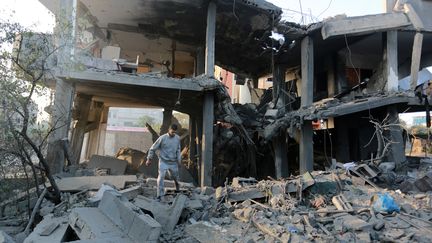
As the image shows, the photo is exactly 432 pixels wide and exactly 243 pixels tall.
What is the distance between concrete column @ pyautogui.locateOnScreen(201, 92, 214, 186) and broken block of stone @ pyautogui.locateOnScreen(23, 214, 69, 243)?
555 centimetres

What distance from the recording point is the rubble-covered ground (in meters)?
5.71

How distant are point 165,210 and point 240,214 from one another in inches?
55.6

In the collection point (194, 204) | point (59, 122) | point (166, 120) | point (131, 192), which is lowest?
point (194, 204)

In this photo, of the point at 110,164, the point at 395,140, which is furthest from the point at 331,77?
the point at 110,164

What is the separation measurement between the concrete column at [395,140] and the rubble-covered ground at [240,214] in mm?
3673

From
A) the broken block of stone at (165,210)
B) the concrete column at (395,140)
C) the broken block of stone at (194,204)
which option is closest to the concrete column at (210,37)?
the broken block of stone at (194,204)

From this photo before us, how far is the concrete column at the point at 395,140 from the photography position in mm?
12578

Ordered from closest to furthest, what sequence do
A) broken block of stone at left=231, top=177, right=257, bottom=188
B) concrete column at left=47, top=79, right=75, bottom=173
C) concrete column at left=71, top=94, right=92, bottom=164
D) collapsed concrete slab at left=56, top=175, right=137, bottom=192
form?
broken block of stone at left=231, top=177, right=257, bottom=188 → collapsed concrete slab at left=56, top=175, right=137, bottom=192 → concrete column at left=47, top=79, right=75, bottom=173 → concrete column at left=71, top=94, right=92, bottom=164

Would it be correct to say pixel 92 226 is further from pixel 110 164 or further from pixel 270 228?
pixel 110 164

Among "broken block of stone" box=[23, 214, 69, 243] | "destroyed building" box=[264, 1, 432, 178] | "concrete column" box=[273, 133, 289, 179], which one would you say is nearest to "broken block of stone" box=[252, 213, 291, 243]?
"broken block of stone" box=[23, 214, 69, 243]

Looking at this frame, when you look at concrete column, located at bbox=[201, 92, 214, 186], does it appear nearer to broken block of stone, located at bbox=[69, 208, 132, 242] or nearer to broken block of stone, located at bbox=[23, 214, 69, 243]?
broken block of stone, located at bbox=[69, 208, 132, 242]

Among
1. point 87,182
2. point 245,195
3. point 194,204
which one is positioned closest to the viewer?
point 194,204

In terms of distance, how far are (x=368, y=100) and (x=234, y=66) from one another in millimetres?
7930

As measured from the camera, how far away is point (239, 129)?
13164mm
